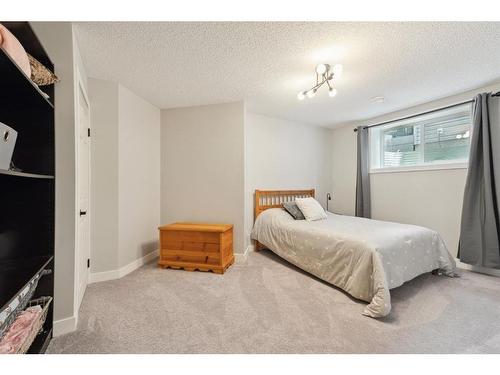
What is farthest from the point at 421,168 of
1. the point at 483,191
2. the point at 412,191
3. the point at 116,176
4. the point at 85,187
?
the point at 85,187

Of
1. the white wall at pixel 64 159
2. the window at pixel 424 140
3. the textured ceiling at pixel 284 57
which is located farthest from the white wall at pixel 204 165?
the window at pixel 424 140

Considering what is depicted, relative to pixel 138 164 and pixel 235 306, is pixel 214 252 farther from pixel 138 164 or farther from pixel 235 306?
pixel 138 164

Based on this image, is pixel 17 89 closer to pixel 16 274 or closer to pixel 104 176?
pixel 16 274

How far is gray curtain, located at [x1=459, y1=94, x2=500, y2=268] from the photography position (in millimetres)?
2295

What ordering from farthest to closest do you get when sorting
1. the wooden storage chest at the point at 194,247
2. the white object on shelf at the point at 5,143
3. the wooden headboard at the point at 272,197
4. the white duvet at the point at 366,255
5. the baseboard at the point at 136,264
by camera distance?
the wooden headboard at the point at 272,197
the wooden storage chest at the point at 194,247
the baseboard at the point at 136,264
the white duvet at the point at 366,255
the white object on shelf at the point at 5,143

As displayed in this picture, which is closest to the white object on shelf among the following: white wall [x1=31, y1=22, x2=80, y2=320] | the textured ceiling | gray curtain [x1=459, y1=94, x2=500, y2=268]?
white wall [x1=31, y1=22, x2=80, y2=320]

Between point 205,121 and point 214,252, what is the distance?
5.87ft

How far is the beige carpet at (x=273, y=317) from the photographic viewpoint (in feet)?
4.46

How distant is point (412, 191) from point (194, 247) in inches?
125

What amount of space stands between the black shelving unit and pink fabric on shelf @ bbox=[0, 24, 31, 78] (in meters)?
0.15

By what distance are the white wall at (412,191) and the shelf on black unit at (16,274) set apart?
4020 millimetres

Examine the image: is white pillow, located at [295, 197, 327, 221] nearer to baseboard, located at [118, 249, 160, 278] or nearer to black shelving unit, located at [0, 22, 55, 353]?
baseboard, located at [118, 249, 160, 278]

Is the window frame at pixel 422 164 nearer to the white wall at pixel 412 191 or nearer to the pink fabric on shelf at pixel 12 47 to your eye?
the white wall at pixel 412 191
